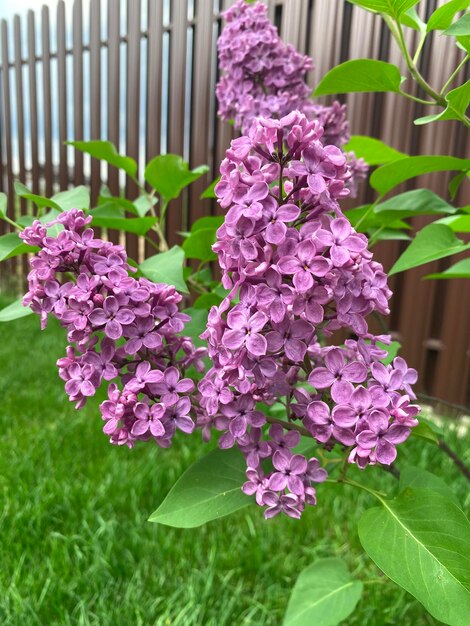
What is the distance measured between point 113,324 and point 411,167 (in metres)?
0.45

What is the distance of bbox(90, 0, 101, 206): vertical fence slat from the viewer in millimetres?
4207

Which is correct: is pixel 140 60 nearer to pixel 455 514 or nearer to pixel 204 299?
pixel 204 299

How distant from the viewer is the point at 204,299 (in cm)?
78

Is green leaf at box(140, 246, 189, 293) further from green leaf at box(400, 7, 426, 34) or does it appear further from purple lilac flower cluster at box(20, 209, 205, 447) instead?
green leaf at box(400, 7, 426, 34)

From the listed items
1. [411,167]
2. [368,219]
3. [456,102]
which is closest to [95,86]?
[368,219]

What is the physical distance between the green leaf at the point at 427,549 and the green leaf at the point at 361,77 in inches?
18.6

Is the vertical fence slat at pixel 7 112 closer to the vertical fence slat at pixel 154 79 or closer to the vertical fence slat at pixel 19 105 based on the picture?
the vertical fence slat at pixel 19 105

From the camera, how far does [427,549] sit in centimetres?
52

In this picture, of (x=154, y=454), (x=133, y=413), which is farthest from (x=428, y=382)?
(x=133, y=413)

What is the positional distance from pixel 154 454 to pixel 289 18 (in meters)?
2.12

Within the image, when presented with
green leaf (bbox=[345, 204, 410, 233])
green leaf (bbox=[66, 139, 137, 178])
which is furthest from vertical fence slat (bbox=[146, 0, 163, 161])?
Result: green leaf (bbox=[345, 204, 410, 233])

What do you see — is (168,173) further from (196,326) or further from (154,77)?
(154,77)

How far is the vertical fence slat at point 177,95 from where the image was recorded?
342 centimetres

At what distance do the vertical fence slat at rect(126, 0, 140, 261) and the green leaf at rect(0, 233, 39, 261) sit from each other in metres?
3.21
